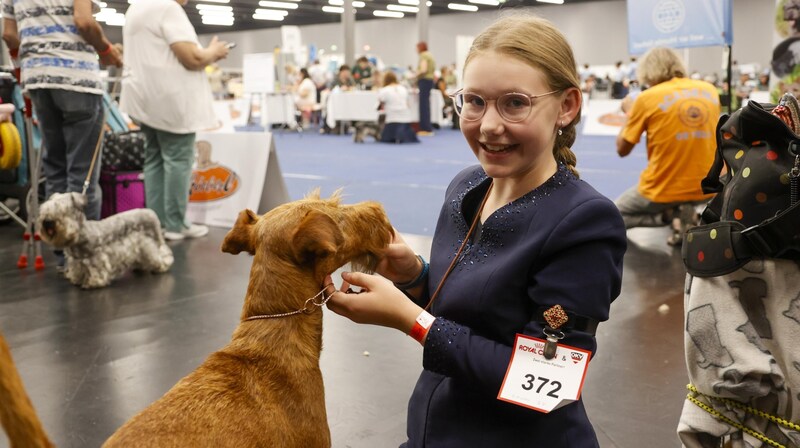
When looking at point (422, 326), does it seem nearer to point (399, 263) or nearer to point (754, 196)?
point (399, 263)

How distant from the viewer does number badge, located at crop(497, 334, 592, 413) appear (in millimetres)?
1302

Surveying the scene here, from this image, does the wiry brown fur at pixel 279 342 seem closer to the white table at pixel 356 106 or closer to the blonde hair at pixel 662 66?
the blonde hair at pixel 662 66

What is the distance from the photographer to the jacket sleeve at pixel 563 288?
1.35 metres

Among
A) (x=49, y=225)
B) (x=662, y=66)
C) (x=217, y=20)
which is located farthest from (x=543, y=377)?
(x=217, y=20)

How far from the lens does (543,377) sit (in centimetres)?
132

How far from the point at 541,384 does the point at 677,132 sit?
4.32m

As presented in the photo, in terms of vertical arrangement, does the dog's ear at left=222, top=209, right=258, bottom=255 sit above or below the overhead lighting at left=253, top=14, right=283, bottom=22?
below

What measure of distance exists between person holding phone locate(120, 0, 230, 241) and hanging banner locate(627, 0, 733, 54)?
386 centimetres

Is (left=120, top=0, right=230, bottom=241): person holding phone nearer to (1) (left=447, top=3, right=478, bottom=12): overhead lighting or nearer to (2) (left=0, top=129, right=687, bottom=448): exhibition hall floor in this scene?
(2) (left=0, top=129, right=687, bottom=448): exhibition hall floor

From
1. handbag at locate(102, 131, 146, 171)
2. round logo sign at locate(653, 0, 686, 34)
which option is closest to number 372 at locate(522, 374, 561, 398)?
handbag at locate(102, 131, 146, 171)

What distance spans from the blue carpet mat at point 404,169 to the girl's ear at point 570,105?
4.53 meters

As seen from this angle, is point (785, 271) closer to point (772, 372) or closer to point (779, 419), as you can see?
point (772, 372)

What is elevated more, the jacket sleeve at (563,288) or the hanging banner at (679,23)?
the hanging banner at (679,23)

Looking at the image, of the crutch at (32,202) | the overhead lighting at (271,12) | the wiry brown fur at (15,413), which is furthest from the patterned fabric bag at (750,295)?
the overhead lighting at (271,12)
